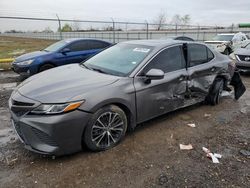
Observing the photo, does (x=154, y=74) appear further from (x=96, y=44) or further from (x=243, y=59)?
(x=243, y=59)

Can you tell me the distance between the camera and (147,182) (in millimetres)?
2803

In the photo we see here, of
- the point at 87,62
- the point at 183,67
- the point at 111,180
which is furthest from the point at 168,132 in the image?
the point at 87,62

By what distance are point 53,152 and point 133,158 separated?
1.07 m

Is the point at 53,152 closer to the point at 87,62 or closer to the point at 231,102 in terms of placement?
the point at 87,62

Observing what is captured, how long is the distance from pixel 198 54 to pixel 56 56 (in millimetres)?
4924

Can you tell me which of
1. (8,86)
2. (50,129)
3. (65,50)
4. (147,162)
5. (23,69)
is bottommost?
(147,162)

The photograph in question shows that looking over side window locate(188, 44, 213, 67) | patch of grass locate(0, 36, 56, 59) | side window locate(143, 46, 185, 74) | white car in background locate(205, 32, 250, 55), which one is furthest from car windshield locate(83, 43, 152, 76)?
white car in background locate(205, 32, 250, 55)

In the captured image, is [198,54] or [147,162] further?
[198,54]

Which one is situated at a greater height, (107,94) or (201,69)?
(201,69)

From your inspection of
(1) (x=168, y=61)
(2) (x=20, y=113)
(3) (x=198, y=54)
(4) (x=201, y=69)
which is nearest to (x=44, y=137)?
(2) (x=20, y=113)

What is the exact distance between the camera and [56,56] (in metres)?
7.97

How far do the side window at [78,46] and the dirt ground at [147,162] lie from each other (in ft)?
14.8

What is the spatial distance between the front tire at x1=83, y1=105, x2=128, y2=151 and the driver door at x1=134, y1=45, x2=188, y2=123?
1.22 feet

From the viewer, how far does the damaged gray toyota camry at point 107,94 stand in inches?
116
